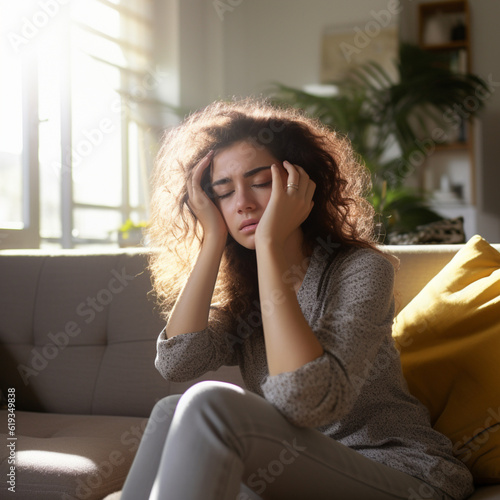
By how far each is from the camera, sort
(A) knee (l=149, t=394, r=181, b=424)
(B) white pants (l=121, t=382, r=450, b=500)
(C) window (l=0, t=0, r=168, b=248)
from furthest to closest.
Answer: (C) window (l=0, t=0, r=168, b=248) → (A) knee (l=149, t=394, r=181, b=424) → (B) white pants (l=121, t=382, r=450, b=500)

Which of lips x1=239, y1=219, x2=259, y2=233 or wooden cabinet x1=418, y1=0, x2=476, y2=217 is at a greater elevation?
wooden cabinet x1=418, y1=0, x2=476, y2=217

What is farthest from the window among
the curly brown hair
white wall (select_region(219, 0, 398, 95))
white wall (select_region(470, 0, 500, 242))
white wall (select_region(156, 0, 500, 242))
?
white wall (select_region(470, 0, 500, 242))

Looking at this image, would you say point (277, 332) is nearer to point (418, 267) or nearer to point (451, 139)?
point (418, 267)

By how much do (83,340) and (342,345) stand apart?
1.09m

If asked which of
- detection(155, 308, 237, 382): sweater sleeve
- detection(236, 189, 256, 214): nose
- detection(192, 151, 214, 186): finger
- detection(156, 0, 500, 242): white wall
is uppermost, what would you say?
detection(156, 0, 500, 242): white wall

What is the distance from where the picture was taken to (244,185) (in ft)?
4.17

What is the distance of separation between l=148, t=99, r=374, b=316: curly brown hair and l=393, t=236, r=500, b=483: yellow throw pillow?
211 mm

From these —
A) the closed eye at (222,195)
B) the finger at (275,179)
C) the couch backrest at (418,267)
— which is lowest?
the couch backrest at (418,267)

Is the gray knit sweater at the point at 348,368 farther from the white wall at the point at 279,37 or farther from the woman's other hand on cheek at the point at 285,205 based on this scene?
the white wall at the point at 279,37

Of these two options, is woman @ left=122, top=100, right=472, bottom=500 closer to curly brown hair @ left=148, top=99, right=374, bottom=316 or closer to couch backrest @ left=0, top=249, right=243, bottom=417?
curly brown hair @ left=148, top=99, right=374, bottom=316

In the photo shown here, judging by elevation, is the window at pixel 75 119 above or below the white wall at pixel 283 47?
below

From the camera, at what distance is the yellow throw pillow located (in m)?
1.26

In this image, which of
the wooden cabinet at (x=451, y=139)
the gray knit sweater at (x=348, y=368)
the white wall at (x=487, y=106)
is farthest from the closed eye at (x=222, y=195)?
the white wall at (x=487, y=106)

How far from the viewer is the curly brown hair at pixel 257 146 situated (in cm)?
135
